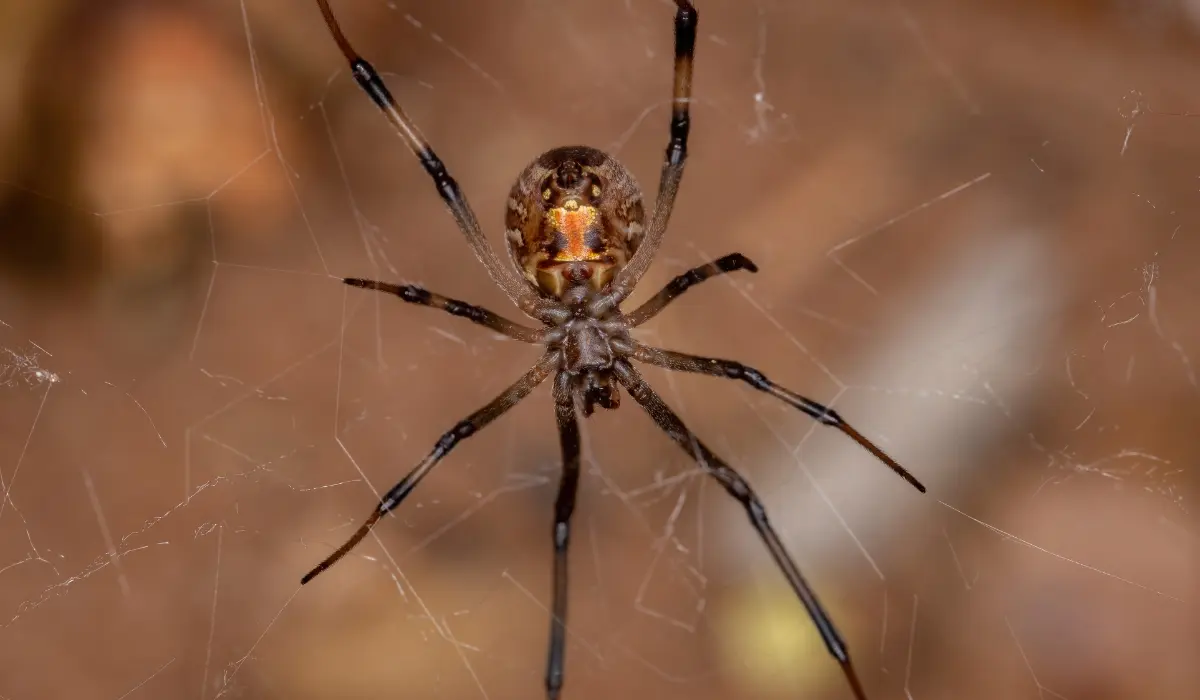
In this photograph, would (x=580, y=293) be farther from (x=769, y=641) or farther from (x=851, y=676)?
(x=769, y=641)

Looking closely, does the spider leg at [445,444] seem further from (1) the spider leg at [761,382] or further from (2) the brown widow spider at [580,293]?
(1) the spider leg at [761,382]

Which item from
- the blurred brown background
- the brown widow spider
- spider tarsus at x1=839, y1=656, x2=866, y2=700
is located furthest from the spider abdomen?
spider tarsus at x1=839, y1=656, x2=866, y2=700

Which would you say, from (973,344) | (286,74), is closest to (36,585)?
(286,74)

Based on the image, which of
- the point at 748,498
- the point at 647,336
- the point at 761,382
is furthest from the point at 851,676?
the point at 647,336

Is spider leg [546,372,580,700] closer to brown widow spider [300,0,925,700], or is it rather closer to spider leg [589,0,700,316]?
brown widow spider [300,0,925,700]

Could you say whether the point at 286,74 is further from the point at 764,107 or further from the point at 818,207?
the point at 818,207
